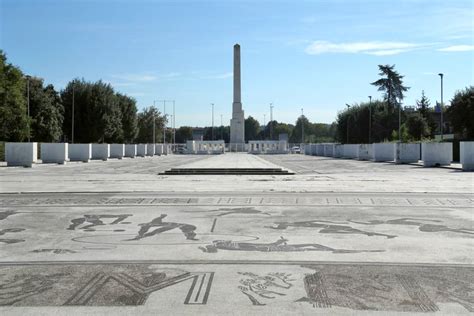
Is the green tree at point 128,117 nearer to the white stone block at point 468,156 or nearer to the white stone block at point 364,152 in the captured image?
the white stone block at point 364,152

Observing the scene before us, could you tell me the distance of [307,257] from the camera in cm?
770

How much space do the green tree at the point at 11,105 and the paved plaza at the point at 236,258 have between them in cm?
4093

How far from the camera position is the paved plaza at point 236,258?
561 centimetres

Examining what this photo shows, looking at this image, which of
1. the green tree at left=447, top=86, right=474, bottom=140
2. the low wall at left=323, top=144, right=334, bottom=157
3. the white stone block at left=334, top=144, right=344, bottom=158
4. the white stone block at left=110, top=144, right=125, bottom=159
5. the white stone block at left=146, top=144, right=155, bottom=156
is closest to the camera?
the green tree at left=447, top=86, right=474, bottom=140

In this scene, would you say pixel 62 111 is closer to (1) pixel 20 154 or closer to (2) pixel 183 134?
(1) pixel 20 154

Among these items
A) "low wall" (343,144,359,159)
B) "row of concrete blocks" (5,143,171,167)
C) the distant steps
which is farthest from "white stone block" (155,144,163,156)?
the distant steps

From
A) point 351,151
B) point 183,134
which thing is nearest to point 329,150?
point 351,151

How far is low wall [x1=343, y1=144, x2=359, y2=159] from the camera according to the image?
60741 millimetres

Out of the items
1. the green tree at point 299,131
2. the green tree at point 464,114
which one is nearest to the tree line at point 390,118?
the green tree at point 464,114

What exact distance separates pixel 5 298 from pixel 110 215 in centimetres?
641

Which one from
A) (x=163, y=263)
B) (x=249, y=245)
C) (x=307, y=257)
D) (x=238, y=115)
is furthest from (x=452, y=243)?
(x=238, y=115)

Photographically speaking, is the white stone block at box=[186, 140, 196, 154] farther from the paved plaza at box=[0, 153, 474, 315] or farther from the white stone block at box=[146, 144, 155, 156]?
the paved plaza at box=[0, 153, 474, 315]

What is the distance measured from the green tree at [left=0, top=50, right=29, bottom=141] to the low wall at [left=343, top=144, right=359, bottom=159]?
35.2 meters

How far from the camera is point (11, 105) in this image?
173ft
